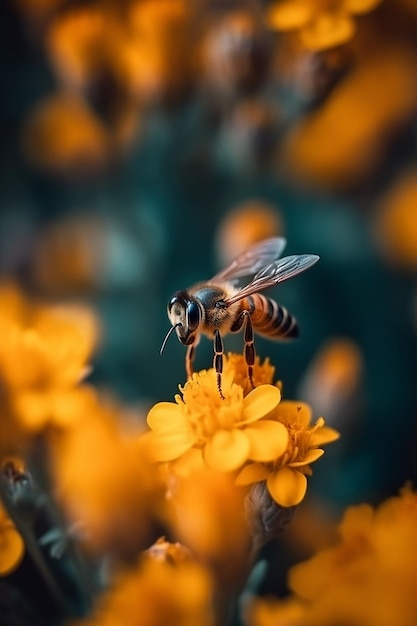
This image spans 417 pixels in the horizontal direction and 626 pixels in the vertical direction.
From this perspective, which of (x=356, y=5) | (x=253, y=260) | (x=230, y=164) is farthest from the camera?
(x=230, y=164)

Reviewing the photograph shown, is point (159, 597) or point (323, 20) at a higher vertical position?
point (323, 20)

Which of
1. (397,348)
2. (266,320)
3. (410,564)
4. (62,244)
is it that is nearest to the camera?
(410,564)

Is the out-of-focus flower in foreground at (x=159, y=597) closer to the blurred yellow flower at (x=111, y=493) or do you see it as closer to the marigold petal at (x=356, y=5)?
the blurred yellow flower at (x=111, y=493)

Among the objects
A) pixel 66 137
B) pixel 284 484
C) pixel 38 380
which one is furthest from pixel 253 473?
pixel 66 137

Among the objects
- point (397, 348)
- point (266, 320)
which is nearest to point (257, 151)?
point (397, 348)

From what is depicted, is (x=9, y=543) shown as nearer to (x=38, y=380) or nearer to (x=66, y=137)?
(x=38, y=380)

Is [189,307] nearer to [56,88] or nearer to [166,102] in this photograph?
[166,102]
